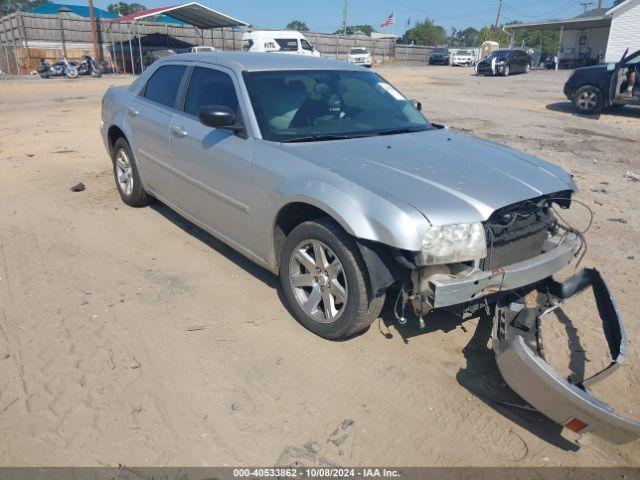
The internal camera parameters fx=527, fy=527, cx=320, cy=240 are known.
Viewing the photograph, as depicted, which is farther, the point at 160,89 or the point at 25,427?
the point at 160,89

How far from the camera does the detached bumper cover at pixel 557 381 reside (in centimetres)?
242

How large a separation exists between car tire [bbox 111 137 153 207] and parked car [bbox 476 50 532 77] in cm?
3155

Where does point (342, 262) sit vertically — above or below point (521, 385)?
above

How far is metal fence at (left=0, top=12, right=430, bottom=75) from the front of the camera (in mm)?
29984

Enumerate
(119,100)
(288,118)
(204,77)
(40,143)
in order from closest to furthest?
(288,118) → (204,77) → (119,100) → (40,143)

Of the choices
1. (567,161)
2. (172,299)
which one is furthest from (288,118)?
(567,161)

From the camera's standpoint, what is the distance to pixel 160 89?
17.1 ft

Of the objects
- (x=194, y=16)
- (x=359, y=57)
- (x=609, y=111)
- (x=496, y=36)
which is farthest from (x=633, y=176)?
(x=496, y=36)

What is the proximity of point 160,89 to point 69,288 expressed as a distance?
2.18 meters

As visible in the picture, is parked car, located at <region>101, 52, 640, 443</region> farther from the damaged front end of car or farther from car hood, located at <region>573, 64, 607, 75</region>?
car hood, located at <region>573, 64, 607, 75</region>

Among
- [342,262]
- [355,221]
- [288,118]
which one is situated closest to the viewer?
[355,221]

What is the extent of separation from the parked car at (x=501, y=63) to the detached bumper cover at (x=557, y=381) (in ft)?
109

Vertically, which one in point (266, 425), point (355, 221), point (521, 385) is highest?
point (355, 221)

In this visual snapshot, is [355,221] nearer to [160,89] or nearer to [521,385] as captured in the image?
[521,385]
